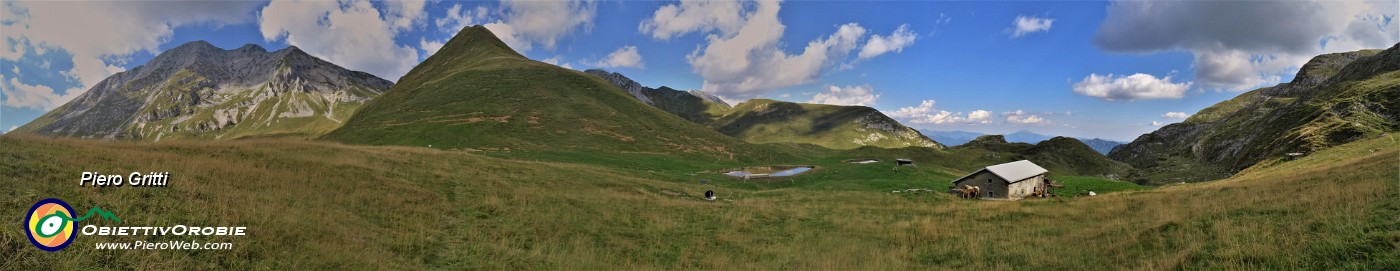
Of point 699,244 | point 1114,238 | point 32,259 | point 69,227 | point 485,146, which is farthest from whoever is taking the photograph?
point 485,146

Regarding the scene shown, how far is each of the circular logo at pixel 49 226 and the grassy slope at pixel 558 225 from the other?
0.23 m

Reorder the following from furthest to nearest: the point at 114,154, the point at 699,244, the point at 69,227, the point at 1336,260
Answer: the point at 699,244
the point at 114,154
the point at 69,227
the point at 1336,260

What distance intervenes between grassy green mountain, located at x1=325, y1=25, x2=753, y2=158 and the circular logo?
61.8m

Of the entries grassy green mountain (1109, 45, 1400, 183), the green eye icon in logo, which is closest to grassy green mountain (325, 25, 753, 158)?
the green eye icon in logo

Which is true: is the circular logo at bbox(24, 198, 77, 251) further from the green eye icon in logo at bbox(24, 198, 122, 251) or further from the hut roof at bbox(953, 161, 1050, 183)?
the hut roof at bbox(953, 161, 1050, 183)

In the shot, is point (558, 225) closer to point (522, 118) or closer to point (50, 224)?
point (50, 224)

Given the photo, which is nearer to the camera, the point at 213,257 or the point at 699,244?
the point at 213,257

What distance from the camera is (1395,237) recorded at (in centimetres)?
905

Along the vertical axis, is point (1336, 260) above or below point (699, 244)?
above

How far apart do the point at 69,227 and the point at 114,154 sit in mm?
9437

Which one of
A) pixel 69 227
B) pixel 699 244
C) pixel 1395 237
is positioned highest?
pixel 1395 237

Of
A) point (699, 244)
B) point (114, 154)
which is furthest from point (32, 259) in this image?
point (699, 244)

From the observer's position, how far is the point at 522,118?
92812 mm

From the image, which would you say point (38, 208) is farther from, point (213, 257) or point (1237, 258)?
point (1237, 258)
